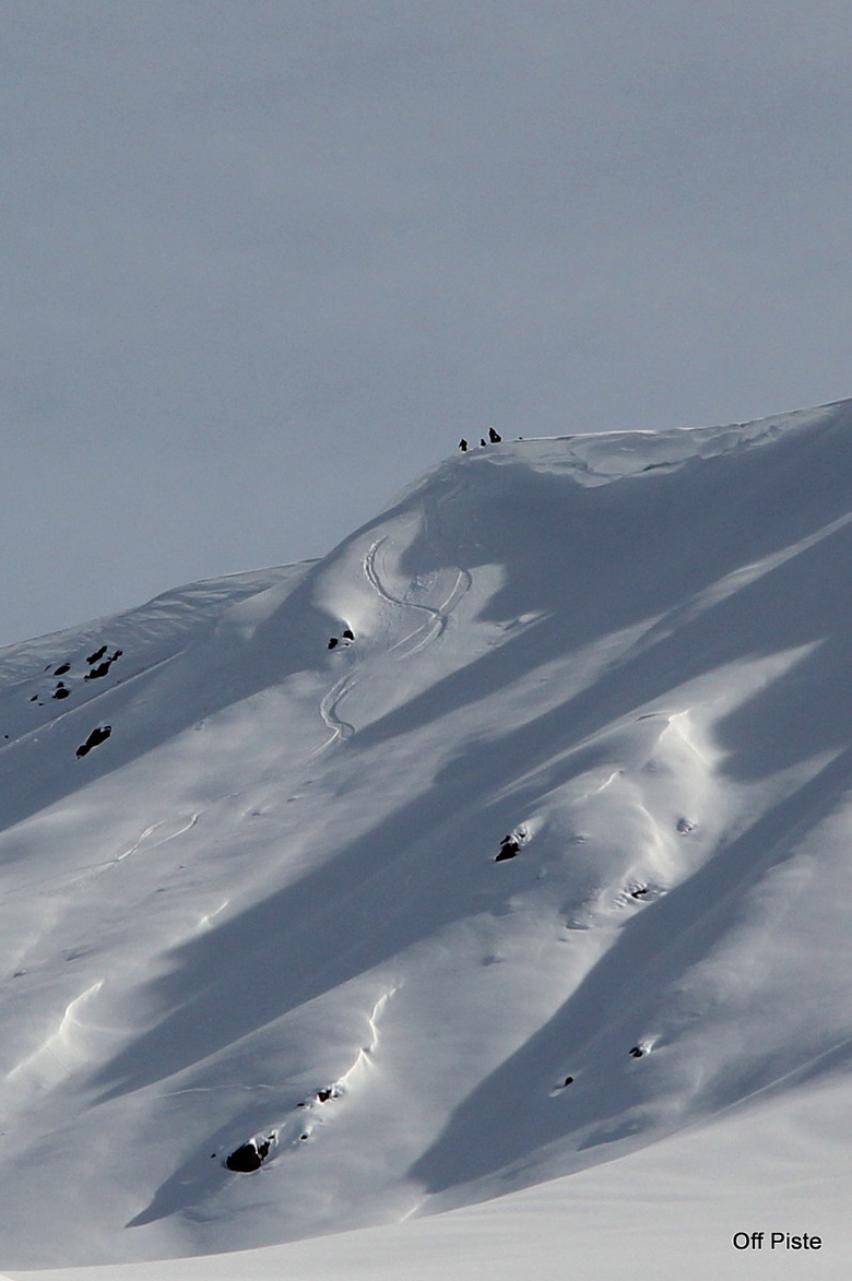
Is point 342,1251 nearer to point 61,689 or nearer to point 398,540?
point 398,540

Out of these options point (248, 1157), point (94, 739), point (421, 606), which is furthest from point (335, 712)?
point (248, 1157)

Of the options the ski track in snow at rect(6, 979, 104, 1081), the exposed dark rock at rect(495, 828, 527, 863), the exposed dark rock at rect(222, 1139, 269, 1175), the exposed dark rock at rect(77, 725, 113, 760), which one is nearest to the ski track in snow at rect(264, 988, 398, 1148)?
the exposed dark rock at rect(222, 1139, 269, 1175)

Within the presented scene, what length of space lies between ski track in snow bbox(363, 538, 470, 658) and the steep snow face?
0.40ft

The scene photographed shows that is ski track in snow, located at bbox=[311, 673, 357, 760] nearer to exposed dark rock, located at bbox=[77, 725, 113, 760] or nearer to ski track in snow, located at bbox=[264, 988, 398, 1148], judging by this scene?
exposed dark rock, located at bbox=[77, 725, 113, 760]

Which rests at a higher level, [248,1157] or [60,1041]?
[60,1041]

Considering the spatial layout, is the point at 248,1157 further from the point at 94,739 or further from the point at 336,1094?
the point at 94,739

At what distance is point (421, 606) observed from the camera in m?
54.0

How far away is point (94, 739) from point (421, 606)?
33.3ft

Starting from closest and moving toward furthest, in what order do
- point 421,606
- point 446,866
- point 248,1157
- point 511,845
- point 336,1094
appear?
point 248,1157
point 336,1094
point 511,845
point 446,866
point 421,606

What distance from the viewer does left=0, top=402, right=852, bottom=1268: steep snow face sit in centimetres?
2675

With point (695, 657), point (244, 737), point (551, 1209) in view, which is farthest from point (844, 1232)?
point (244, 737)

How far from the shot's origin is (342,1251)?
14.0 metres

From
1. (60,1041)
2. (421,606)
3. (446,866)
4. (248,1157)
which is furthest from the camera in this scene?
(421,606)

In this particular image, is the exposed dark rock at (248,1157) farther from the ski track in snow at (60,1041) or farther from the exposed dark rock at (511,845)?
the exposed dark rock at (511,845)
